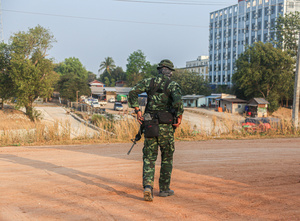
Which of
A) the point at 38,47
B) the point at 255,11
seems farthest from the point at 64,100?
the point at 255,11

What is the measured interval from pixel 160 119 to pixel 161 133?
0.21m

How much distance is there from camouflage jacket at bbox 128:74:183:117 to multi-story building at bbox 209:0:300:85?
81.3m

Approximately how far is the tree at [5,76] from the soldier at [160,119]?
44.9m

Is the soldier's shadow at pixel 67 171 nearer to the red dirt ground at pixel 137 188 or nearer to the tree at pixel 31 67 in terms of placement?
the red dirt ground at pixel 137 188

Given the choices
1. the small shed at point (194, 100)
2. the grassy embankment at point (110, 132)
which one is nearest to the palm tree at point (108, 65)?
the small shed at point (194, 100)

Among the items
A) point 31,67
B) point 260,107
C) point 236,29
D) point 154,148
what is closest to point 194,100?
point 260,107

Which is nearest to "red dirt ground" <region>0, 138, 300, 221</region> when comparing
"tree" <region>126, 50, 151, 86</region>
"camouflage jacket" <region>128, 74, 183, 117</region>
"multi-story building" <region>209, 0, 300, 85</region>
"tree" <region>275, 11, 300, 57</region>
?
"camouflage jacket" <region>128, 74, 183, 117</region>

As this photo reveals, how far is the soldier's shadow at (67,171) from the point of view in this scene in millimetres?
5055

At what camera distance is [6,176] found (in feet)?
18.9

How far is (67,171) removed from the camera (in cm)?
636

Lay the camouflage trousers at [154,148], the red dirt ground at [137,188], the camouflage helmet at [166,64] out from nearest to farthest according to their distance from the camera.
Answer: the red dirt ground at [137,188], the camouflage trousers at [154,148], the camouflage helmet at [166,64]

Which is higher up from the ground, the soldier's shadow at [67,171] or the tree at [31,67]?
the tree at [31,67]

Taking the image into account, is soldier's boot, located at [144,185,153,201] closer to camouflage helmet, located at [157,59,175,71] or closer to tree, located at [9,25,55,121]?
camouflage helmet, located at [157,59,175,71]

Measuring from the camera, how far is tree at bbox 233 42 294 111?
5431cm
